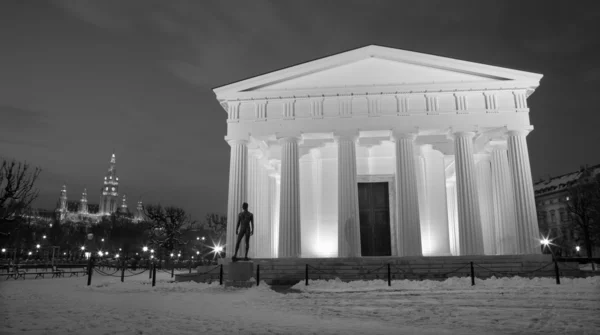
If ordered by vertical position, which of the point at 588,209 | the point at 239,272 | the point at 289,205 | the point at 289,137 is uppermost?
the point at 289,137

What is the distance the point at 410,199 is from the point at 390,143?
5.71 metres

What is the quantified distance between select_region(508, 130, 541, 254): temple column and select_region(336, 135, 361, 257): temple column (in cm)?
812

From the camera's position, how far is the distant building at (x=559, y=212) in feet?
190

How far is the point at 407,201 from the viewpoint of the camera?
22031 mm

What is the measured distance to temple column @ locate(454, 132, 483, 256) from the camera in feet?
69.1

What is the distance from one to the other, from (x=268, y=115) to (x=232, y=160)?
3288 millimetres

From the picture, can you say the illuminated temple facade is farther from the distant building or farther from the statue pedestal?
the statue pedestal

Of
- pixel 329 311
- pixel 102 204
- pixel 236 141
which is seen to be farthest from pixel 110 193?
pixel 329 311

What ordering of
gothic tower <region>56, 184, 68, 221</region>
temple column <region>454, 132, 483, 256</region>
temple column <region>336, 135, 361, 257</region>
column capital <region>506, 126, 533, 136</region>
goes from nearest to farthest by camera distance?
1. temple column <region>454, 132, 483, 256</region>
2. temple column <region>336, 135, 361, 257</region>
3. column capital <region>506, 126, 533, 136</region>
4. gothic tower <region>56, 184, 68, 221</region>

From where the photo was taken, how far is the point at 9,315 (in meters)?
8.92

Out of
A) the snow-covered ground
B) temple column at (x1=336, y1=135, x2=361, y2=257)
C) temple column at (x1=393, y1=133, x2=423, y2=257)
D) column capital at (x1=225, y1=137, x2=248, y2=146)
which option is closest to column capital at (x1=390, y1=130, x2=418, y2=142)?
temple column at (x1=393, y1=133, x2=423, y2=257)

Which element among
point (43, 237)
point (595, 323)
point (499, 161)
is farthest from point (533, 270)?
point (43, 237)

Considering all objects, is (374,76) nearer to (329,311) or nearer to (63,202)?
(329,311)

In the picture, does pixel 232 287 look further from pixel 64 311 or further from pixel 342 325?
pixel 342 325
